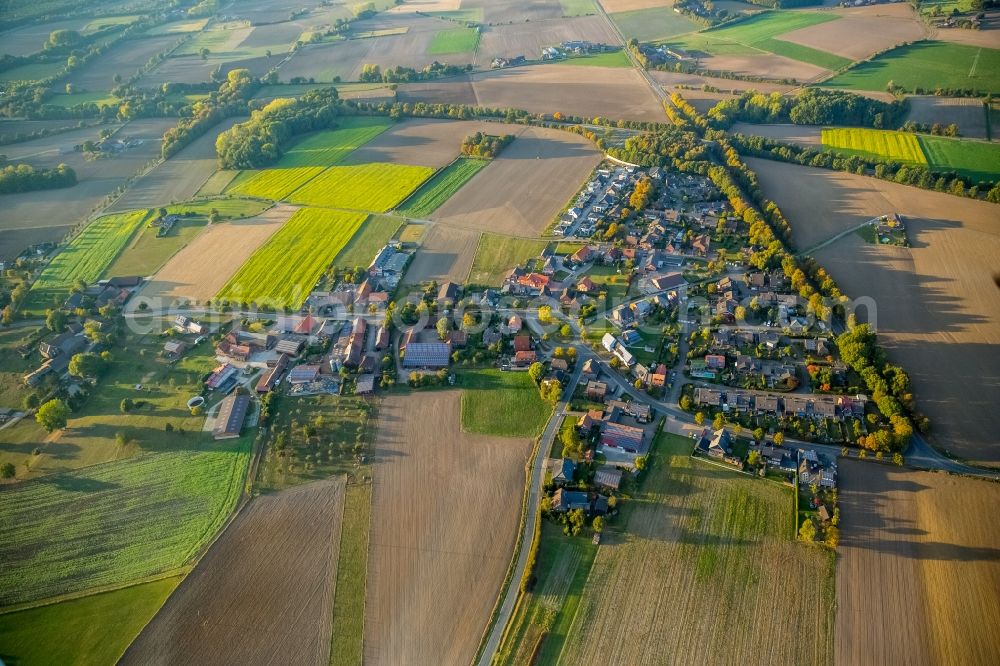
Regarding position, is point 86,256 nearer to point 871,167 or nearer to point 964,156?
point 871,167

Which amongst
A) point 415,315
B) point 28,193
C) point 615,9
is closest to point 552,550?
point 415,315

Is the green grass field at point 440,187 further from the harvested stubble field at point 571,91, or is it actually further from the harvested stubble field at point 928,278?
the harvested stubble field at point 928,278

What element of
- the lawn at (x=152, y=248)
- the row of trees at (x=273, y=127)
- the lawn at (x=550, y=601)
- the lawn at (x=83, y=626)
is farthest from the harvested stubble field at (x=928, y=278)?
the lawn at (x=152, y=248)

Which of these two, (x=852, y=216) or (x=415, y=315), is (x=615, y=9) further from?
(x=415, y=315)

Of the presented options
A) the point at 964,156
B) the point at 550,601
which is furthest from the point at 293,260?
the point at 964,156

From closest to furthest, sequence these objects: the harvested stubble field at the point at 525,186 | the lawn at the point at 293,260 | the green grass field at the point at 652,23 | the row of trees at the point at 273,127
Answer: the lawn at the point at 293,260 < the harvested stubble field at the point at 525,186 < the row of trees at the point at 273,127 < the green grass field at the point at 652,23
